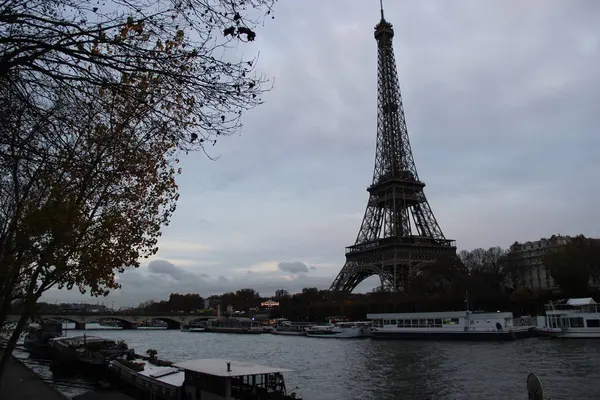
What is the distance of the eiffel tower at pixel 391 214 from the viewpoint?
90.3 metres

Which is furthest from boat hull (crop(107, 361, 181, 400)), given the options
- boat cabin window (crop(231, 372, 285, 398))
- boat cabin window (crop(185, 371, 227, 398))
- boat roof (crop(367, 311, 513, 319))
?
boat roof (crop(367, 311, 513, 319))

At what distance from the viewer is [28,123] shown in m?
8.74

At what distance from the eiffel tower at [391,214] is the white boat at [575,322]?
97.6ft

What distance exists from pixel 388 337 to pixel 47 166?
63317mm

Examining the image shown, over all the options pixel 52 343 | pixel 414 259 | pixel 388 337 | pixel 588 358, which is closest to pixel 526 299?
pixel 414 259

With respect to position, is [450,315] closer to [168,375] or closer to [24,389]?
[168,375]

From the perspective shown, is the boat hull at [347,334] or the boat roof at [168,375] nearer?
the boat roof at [168,375]

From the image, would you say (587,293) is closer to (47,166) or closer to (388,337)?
(388,337)

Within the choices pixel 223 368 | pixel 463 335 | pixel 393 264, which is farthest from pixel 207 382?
pixel 393 264

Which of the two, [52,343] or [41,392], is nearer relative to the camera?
[41,392]

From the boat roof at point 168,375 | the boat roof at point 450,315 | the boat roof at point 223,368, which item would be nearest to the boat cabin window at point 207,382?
the boat roof at point 223,368

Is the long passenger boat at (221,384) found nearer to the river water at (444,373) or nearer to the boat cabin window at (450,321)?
the river water at (444,373)

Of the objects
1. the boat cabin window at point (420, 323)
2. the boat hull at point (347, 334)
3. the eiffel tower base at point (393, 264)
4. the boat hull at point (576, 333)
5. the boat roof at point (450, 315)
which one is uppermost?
the eiffel tower base at point (393, 264)

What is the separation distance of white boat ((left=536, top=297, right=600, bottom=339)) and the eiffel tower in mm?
29750
